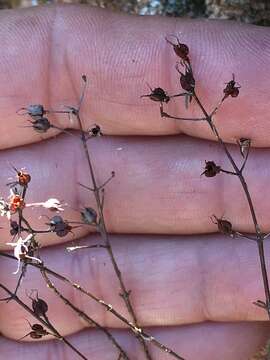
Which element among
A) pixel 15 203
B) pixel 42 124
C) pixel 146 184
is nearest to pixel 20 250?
pixel 15 203

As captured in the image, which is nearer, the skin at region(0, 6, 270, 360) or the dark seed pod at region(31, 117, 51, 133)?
the dark seed pod at region(31, 117, 51, 133)

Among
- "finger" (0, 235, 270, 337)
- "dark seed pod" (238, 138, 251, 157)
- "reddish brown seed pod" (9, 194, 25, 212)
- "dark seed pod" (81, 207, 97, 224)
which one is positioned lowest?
"finger" (0, 235, 270, 337)

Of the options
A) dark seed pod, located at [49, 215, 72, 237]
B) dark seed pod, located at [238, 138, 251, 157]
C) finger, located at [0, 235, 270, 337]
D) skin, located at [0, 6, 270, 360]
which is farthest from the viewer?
finger, located at [0, 235, 270, 337]

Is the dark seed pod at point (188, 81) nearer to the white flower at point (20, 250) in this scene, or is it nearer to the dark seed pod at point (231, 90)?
the dark seed pod at point (231, 90)

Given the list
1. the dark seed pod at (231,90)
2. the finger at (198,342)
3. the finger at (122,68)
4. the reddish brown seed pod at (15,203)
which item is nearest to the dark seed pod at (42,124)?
the reddish brown seed pod at (15,203)

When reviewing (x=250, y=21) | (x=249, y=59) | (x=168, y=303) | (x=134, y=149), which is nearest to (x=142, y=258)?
(x=168, y=303)

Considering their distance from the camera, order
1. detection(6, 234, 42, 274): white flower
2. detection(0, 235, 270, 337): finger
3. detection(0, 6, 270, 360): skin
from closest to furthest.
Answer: detection(6, 234, 42, 274): white flower → detection(0, 6, 270, 360): skin → detection(0, 235, 270, 337): finger

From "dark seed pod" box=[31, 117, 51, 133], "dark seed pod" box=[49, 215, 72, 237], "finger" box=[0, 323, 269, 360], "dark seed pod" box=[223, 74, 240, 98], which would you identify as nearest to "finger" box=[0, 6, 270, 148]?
"dark seed pod" box=[223, 74, 240, 98]

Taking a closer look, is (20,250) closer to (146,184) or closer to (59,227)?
(59,227)

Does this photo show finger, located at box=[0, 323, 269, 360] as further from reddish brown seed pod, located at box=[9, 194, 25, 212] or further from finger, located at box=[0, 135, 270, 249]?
reddish brown seed pod, located at box=[9, 194, 25, 212]
